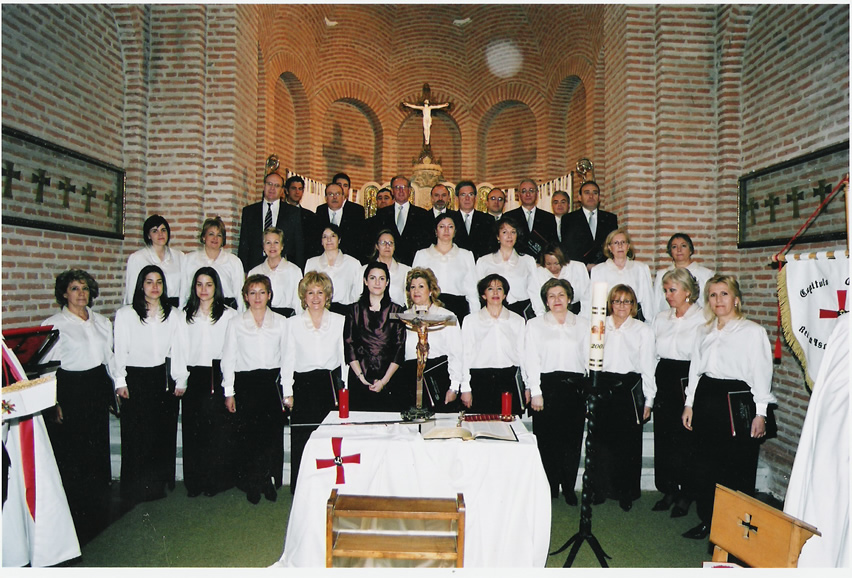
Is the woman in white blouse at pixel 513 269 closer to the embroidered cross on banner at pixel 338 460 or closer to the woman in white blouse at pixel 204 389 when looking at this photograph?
the woman in white blouse at pixel 204 389

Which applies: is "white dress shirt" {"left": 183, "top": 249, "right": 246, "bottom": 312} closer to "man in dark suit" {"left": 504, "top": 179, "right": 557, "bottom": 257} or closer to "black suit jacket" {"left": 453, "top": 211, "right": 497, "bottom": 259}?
"black suit jacket" {"left": 453, "top": 211, "right": 497, "bottom": 259}

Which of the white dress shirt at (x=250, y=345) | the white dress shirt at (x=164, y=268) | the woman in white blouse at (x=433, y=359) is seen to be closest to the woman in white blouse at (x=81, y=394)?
the white dress shirt at (x=164, y=268)

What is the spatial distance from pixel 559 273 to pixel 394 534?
11.7 ft

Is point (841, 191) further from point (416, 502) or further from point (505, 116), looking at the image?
point (505, 116)

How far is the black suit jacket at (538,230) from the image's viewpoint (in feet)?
20.1

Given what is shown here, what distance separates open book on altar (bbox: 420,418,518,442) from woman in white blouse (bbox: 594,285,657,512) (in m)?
1.66

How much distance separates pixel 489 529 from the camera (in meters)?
3.03

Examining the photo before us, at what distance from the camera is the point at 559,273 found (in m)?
5.42

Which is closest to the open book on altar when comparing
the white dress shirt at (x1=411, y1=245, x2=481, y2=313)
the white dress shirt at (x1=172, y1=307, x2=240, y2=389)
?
the white dress shirt at (x1=411, y1=245, x2=481, y2=313)

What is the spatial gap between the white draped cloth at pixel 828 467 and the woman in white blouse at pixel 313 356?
305 centimetres

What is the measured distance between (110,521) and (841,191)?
20.1ft

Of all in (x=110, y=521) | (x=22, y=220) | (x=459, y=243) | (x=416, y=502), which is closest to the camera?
(x=416, y=502)

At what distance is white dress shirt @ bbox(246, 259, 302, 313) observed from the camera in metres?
5.41

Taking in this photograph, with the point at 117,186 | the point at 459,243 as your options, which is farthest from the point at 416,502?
the point at 117,186
